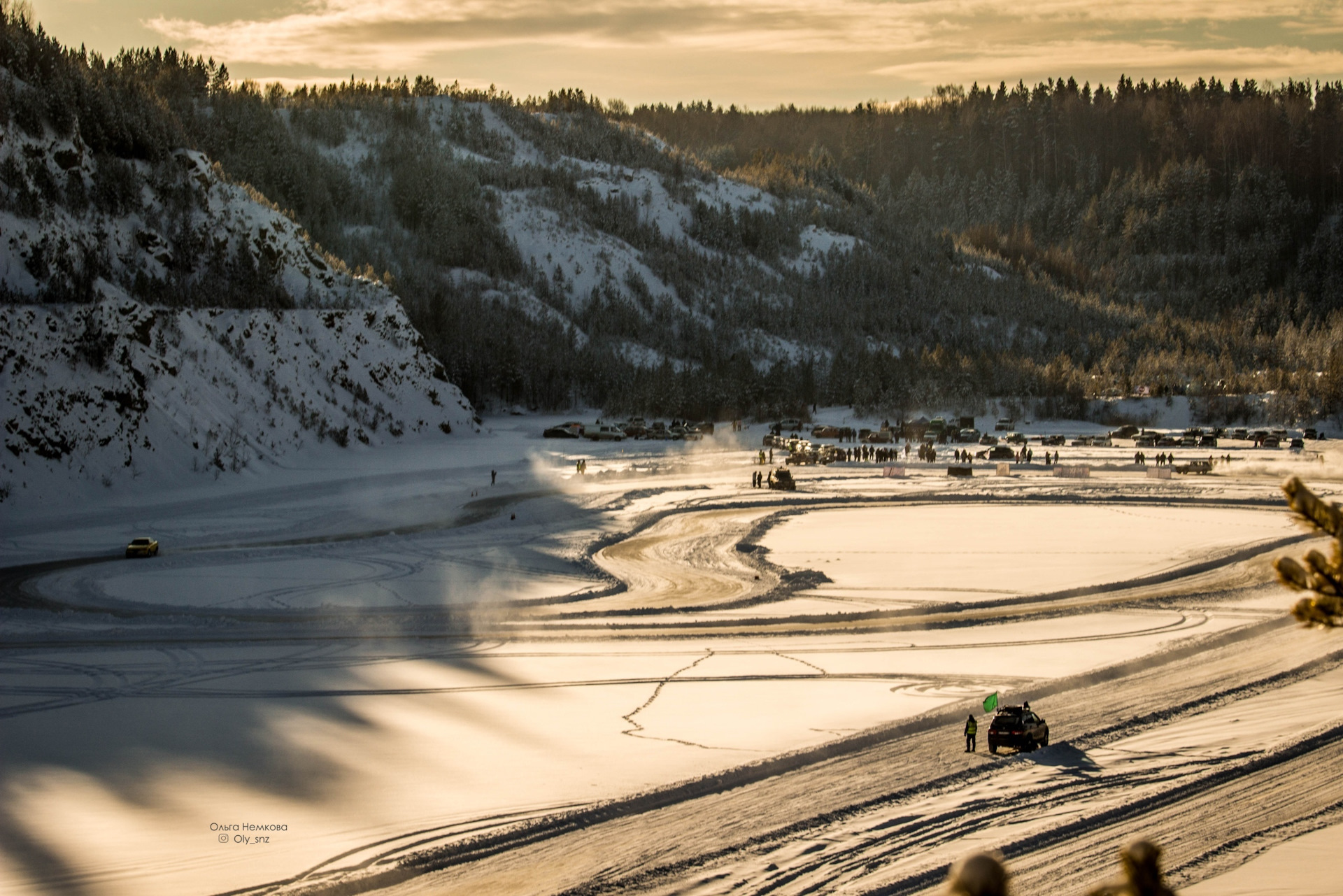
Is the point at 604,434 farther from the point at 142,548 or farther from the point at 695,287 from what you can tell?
the point at 695,287

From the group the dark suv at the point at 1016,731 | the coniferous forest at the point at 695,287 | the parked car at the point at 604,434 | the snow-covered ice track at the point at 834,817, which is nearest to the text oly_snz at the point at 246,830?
the snow-covered ice track at the point at 834,817

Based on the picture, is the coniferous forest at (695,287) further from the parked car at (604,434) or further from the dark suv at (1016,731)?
the dark suv at (1016,731)

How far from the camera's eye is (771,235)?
616 ft

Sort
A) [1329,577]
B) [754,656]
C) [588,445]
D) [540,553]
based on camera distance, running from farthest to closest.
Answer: [588,445]
[540,553]
[754,656]
[1329,577]

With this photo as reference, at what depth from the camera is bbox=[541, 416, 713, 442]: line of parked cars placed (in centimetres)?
8412

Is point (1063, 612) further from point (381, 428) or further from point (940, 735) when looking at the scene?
point (381, 428)

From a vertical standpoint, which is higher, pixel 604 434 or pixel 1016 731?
pixel 1016 731

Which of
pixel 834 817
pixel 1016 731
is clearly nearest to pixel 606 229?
pixel 1016 731

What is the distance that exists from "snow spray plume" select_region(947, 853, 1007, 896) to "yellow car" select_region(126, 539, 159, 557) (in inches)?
1281

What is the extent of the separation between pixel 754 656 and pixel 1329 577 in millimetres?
15507

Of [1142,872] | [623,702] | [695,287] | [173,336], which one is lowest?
[623,702]

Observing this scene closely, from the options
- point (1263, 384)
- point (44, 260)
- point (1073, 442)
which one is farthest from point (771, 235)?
point (44, 260)

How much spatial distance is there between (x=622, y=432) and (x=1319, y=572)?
80.7 metres

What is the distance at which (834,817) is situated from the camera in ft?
42.0
